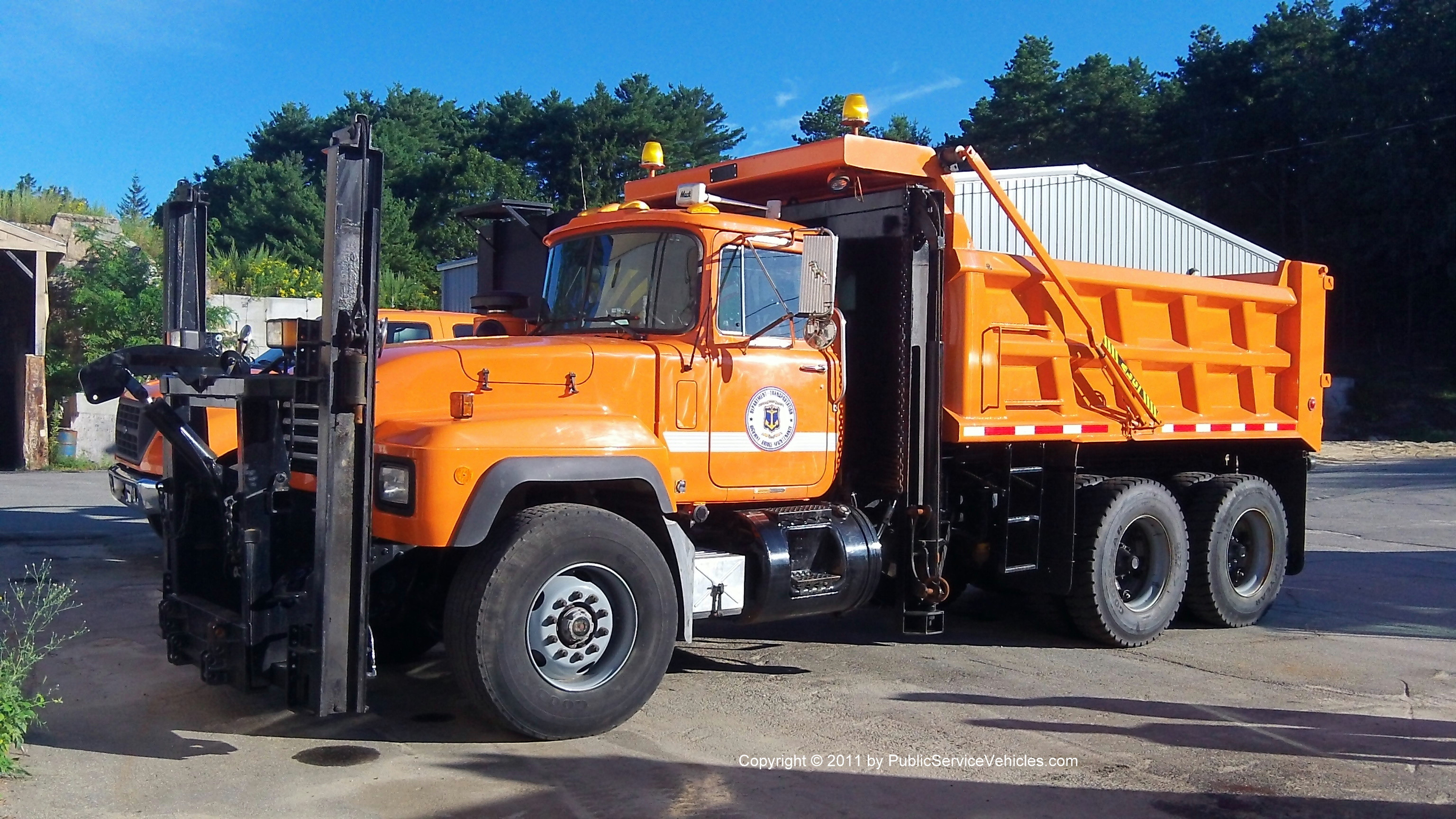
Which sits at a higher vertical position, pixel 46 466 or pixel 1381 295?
pixel 1381 295

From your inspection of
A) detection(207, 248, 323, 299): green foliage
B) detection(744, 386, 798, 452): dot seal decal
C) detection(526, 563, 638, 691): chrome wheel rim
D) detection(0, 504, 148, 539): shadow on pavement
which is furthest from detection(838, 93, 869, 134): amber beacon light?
detection(207, 248, 323, 299): green foliage

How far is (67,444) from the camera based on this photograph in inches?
793

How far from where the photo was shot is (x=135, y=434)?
9.91 m

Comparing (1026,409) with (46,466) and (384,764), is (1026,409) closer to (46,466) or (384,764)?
(384,764)

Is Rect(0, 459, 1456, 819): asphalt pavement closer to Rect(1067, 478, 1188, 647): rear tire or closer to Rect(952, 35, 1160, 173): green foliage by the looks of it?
Rect(1067, 478, 1188, 647): rear tire

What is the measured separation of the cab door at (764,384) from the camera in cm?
620

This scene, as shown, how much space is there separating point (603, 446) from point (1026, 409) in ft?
10.4

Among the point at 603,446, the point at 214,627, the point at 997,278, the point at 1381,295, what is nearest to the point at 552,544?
the point at 603,446

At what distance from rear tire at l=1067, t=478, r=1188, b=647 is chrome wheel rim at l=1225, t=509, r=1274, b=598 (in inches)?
29.4

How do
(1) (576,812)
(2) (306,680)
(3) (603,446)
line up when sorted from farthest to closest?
(3) (603,446) → (2) (306,680) → (1) (576,812)

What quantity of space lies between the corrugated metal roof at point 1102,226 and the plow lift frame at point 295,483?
15640 mm

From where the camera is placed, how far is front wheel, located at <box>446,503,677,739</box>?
5.18 metres

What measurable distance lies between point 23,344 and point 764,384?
2029 cm

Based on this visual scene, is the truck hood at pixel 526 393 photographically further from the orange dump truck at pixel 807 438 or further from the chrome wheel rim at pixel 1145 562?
the chrome wheel rim at pixel 1145 562
